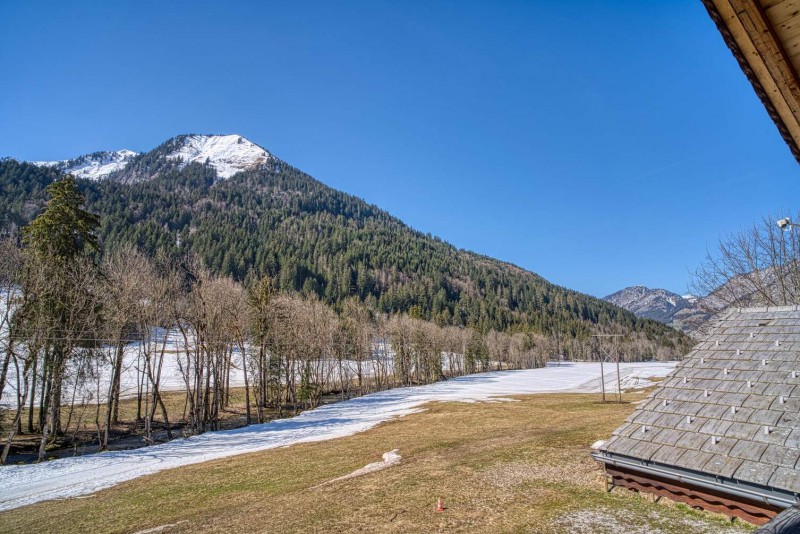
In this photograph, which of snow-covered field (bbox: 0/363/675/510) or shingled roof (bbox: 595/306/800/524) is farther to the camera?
snow-covered field (bbox: 0/363/675/510)

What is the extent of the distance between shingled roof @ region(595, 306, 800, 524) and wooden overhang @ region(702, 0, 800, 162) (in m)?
8.34

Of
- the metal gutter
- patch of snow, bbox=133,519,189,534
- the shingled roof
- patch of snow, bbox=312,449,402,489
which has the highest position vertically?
the shingled roof

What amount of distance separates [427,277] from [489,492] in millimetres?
186770

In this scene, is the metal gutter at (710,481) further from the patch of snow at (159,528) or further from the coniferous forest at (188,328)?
the coniferous forest at (188,328)

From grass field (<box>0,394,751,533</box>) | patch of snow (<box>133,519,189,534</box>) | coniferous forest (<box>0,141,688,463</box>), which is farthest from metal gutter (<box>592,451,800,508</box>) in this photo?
coniferous forest (<box>0,141,688,463</box>)

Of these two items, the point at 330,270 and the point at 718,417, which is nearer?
the point at 718,417

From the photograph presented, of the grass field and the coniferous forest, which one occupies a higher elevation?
the coniferous forest

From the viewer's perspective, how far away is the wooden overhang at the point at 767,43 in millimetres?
2211

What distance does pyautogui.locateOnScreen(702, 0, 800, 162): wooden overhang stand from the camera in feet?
7.25

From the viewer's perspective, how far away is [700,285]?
80.7 feet

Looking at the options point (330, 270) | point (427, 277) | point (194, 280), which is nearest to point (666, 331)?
point (427, 277)

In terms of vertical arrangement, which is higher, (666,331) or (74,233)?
(74,233)

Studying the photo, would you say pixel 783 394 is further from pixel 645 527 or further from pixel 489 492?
pixel 489 492

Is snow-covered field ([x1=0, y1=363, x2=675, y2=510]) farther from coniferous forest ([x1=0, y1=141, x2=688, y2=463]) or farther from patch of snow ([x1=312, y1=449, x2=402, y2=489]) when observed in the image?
patch of snow ([x1=312, y1=449, x2=402, y2=489])
